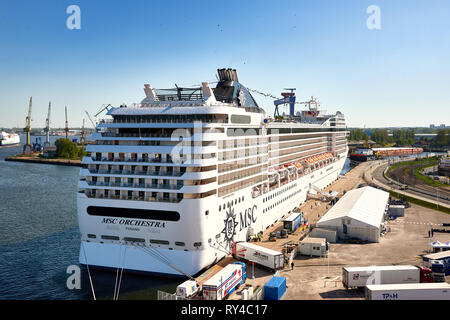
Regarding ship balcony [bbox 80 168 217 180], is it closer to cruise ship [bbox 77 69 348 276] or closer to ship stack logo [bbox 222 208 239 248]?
cruise ship [bbox 77 69 348 276]

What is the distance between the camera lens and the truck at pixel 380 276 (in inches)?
1156

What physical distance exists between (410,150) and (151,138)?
184 metres

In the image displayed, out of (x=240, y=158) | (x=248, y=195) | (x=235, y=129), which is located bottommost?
(x=248, y=195)

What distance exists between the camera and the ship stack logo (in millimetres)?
34875

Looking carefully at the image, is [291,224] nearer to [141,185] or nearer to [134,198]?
[141,185]

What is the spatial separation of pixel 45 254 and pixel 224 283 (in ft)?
70.0

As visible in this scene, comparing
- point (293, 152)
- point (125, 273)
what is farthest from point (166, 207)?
point (293, 152)

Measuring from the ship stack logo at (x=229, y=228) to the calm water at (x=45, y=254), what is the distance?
6.05 meters

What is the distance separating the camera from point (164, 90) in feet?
136

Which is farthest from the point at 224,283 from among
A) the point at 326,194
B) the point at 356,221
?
the point at 326,194

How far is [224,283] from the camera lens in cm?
2798

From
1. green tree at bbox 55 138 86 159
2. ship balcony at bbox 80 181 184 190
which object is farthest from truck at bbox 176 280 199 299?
green tree at bbox 55 138 86 159

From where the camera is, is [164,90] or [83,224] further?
[164,90]
